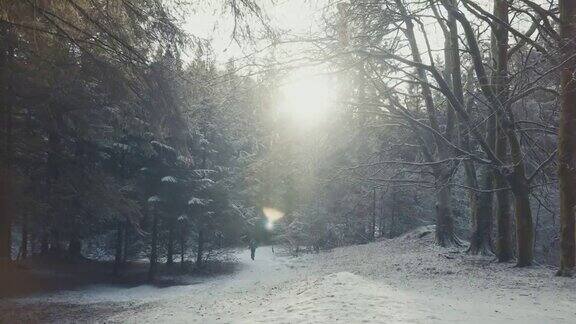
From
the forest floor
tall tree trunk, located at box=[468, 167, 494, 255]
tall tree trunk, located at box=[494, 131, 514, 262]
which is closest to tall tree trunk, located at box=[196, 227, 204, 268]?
the forest floor

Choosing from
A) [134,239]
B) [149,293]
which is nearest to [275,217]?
[134,239]

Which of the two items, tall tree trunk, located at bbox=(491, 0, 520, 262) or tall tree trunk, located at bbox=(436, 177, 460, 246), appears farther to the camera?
tall tree trunk, located at bbox=(436, 177, 460, 246)

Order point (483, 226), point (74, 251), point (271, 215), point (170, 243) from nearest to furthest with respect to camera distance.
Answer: point (483, 226) → point (74, 251) → point (170, 243) → point (271, 215)

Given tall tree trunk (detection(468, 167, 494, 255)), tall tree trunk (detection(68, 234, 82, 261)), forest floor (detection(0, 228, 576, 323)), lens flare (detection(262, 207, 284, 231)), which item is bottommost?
forest floor (detection(0, 228, 576, 323))

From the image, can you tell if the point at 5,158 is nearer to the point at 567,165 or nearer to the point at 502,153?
the point at 567,165

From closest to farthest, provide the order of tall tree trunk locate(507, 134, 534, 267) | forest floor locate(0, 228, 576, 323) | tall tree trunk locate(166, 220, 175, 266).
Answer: forest floor locate(0, 228, 576, 323)
tall tree trunk locate(507, 134, 534, 267)
tall tree trunk locate(166, 220, 175, 266)

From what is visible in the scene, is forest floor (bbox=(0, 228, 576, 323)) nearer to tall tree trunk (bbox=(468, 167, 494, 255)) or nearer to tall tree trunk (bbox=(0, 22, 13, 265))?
tall tree trunk (bbox=(468, 167, 494, 255))

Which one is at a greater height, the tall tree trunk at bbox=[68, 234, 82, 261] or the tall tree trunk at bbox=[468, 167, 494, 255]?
the tall tree trunk at bbox=[468, 167, 494, 255]

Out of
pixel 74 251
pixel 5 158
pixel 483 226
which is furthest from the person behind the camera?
pixel 74 251

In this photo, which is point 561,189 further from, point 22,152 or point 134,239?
point 134,239

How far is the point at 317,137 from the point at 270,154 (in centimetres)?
240

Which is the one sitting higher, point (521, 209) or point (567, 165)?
point (567, 165)

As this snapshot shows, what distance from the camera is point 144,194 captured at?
90.1 feet

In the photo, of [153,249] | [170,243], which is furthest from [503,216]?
[170,243]
